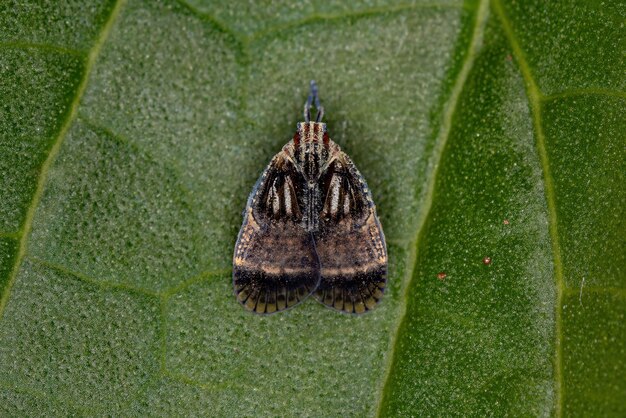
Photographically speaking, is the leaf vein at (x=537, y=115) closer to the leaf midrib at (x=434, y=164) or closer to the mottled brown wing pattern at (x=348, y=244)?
the leaf midrib at (x=434, y=164)

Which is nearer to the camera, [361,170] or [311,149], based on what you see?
[311,149]

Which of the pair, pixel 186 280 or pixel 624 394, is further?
pixel 186 280

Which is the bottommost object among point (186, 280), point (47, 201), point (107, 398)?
point (107, 398)

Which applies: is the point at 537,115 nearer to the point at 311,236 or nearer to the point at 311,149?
the point at 311,149

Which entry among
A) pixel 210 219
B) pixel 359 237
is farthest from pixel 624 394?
pixel 210 219

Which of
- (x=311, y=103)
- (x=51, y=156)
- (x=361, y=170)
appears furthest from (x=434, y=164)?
(x=51, y=156)

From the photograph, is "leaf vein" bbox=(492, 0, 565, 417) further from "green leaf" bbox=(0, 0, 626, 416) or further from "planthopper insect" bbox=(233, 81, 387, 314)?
"planthopper insect" bbox=(233, 81, 387, 314)

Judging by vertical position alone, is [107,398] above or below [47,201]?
below

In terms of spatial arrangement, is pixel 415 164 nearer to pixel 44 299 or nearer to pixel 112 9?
pixel 112 9
